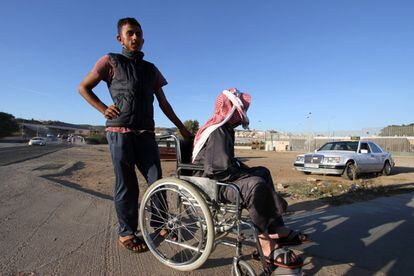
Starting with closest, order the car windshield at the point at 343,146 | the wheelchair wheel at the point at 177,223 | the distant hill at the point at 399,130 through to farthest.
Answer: the wheelchair wheel at the point at 177,223
the car windshield at the point at 343,146
the distant hill at the point at 399,130

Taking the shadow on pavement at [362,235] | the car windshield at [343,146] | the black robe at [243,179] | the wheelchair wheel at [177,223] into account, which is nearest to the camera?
the black robe at [243,179]

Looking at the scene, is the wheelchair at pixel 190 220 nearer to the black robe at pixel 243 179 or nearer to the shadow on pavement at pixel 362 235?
the black robe at pixel 243 179

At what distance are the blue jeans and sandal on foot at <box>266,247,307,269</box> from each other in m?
1.45

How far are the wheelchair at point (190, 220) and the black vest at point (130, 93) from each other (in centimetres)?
33

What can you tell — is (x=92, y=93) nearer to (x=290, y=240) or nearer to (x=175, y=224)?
(x=175, y=224)

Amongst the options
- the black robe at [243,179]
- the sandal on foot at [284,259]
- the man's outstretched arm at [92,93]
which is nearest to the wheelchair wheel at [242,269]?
the sandal on foot at [284,259]

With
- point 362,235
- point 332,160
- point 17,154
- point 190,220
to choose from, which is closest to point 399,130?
point 332,160

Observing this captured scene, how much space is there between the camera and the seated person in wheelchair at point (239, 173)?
257cm

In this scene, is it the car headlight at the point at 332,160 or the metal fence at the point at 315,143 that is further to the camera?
the metal fence at the point at 315,143

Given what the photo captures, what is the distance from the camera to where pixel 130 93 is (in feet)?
10.7

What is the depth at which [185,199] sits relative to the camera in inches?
116

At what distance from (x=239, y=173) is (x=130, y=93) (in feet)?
4.18

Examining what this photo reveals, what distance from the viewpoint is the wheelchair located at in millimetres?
2578

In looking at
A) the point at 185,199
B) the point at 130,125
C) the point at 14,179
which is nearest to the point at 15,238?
the point at 130,125
